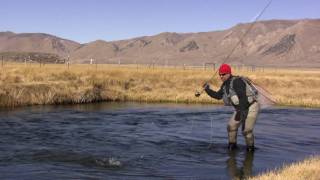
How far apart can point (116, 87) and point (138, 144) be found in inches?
904

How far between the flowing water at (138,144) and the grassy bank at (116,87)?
2517 millimetres

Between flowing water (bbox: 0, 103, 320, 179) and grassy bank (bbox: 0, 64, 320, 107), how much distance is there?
2.52 metres

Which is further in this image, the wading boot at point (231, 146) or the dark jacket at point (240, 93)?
the wading boot at point (231, 146)

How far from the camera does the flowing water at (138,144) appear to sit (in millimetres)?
16016

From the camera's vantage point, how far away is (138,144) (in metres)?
20.6

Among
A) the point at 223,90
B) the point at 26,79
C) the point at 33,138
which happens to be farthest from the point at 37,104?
the point at 223,90

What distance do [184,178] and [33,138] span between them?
784cm

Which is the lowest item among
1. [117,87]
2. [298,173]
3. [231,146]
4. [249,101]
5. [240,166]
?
[240,166]

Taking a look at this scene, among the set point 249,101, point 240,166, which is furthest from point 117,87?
point 240,166

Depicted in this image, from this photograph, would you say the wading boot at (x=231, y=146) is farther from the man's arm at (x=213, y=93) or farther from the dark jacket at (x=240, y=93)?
the man's arm at (x=213, y=93)

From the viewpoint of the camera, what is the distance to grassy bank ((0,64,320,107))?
35.3 m

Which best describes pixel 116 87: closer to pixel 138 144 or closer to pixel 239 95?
pixel 138 144

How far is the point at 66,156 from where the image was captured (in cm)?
1772

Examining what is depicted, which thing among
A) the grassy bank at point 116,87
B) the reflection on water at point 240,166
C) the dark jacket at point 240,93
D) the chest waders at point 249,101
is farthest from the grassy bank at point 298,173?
the grassy bank at point 116,87
